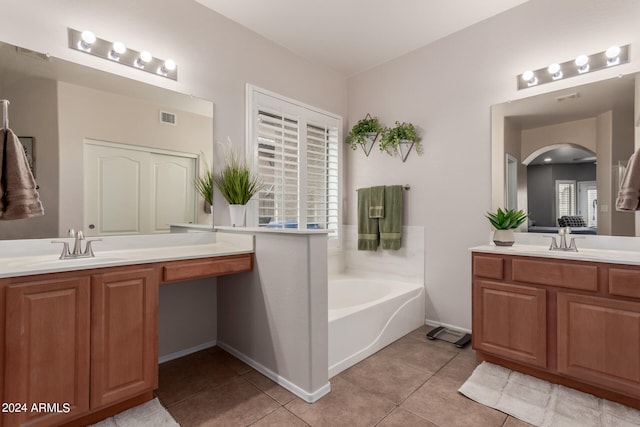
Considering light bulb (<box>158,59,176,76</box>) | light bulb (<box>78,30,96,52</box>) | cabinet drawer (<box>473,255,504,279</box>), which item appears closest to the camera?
light bulb (<box>78,30,96,52</box>)

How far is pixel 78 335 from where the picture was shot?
4.89ft

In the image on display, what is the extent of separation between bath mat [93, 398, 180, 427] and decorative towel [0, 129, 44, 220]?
122 centimetres

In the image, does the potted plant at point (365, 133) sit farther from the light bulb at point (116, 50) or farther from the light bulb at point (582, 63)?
the light bulb at point (116, 50)

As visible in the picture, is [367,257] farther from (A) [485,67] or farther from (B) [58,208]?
(B) [58,208]

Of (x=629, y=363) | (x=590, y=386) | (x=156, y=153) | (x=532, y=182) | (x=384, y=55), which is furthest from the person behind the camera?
(x=384, y=55)

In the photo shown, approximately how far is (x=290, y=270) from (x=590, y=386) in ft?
→ 6.23

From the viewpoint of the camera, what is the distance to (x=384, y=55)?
10.7 feet

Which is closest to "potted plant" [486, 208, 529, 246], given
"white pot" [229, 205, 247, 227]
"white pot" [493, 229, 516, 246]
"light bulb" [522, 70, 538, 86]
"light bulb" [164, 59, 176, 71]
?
"white pot" [493, 229, 516, 246]

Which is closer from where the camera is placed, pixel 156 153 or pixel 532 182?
pixel 156 153

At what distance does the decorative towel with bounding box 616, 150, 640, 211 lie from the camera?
78.5 inches

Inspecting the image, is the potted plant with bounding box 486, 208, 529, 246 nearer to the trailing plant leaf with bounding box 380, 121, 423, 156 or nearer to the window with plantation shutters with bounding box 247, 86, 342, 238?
the trailing plant leaf with bounding box 380, 121, 423, 156

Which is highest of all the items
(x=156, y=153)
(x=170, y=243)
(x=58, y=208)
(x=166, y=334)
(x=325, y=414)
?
(x=156, y=153)

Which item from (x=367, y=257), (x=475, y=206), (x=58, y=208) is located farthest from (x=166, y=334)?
(x=475, y=206)

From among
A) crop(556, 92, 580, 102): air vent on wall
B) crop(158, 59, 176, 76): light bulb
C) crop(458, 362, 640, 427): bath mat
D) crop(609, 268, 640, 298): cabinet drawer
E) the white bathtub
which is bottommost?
crop(458, 362, 640, 427): bath mat
